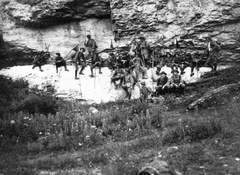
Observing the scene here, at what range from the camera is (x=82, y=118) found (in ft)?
43.8

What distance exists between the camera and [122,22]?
2244 centimetres

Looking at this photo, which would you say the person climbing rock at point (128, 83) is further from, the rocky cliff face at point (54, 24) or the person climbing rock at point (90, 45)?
the rocky cliff face at point (54, 24)

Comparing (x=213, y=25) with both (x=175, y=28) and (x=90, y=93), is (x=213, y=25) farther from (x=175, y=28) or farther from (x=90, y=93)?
(x=90, y=93)

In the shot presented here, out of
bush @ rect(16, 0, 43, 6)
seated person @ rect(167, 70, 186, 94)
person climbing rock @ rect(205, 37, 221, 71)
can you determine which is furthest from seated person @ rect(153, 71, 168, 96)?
bush @ rect(16, 0, 43, 6)

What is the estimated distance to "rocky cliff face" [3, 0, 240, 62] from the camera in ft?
67.9

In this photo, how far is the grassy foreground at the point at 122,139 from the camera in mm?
9031

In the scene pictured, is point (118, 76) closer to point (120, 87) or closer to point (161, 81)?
point (120, 87)

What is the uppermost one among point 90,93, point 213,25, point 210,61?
point 213,25

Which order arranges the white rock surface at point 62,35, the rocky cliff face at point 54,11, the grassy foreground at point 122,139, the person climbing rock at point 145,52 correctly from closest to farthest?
the grassy foreground at point 122,139, the person climbing rock at point 145,52, the rocky cliff face at point 54,11, the white rock surface at point 62,35

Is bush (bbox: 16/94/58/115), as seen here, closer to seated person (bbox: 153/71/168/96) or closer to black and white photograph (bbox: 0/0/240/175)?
black and white photograph (bbox: 0/0/240/175)

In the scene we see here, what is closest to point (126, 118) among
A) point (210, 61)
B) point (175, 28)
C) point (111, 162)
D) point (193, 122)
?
point (193, 122)

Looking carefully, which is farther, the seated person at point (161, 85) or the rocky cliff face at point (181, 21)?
the rocky cliff face at point (181, 21)

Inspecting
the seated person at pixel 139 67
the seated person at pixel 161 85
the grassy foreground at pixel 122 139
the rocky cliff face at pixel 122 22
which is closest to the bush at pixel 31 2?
the rocky cliff face at pixel 122 22

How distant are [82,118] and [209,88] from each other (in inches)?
249
